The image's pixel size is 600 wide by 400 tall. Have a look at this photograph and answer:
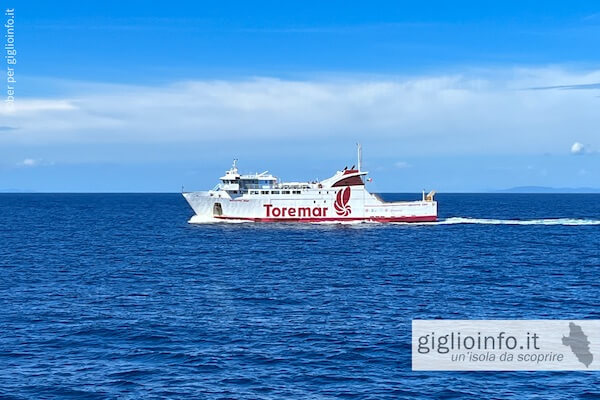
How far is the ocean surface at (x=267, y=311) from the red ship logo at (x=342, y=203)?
17.9 meters

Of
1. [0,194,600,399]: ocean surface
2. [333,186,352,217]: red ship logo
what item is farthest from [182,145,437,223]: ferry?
[0,194,600,399]: ocean surface

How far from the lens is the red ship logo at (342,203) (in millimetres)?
91250

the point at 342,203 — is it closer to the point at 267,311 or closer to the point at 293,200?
the point at 293,200

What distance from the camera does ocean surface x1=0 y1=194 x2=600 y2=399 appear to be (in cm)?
2302

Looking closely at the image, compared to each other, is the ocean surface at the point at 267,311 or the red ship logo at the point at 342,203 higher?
the red ship logo at the point at 342,203

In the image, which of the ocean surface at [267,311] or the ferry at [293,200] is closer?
the ocean surface at [267,311]

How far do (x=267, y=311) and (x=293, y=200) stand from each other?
57.5 m

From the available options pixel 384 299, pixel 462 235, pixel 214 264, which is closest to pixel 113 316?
pixel 384 299

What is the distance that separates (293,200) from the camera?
92312mm

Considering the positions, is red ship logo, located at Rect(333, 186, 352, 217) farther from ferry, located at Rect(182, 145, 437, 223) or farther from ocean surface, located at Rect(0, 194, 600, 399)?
ocean surface, located at Rect(0, 194, 600, 399)

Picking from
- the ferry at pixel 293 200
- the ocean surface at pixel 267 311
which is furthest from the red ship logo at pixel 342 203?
the ocean surface at pixel 267 311

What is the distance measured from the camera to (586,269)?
5216cm

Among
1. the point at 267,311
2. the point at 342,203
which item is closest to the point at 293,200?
the point at 342,203

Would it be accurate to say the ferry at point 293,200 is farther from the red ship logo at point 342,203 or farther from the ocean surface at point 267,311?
the ocean surface at point 267,311
